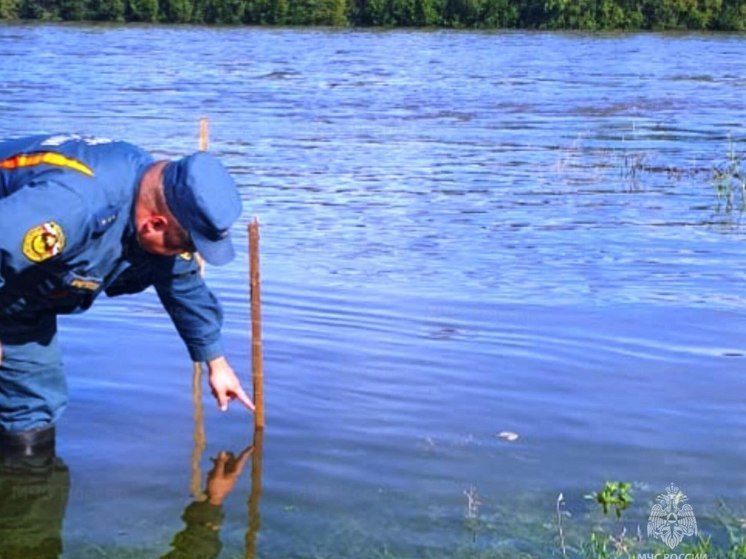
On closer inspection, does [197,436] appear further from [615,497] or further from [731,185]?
[731,185]

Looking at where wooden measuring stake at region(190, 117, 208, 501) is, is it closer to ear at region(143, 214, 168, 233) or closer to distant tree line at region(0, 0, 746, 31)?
ear at region(143, 214, 168, 233)

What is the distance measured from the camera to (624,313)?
10289 mm

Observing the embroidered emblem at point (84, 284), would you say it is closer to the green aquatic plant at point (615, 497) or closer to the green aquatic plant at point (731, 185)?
the green aquatic plant at point (615, 497)

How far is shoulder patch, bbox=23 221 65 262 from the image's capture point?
5125mm

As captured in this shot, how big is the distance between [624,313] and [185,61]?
32736 millimetres

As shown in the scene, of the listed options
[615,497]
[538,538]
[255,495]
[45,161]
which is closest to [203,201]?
[45,161]

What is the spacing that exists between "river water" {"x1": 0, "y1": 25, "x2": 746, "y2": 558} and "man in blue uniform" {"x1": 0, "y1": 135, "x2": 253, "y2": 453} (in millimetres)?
746

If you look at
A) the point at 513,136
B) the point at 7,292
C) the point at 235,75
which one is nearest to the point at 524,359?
the point at 7,292

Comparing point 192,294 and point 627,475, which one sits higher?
point 192,294

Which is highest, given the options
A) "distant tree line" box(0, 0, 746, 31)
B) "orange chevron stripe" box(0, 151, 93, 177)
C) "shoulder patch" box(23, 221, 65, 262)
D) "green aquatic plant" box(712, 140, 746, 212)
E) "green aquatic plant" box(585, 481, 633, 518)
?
"orange chevron stripe" box(0, 151, 93, 177)

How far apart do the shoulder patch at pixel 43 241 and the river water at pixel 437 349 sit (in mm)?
1353

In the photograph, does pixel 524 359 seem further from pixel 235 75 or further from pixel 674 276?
pixel 235 75

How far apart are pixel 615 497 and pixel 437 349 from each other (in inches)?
121

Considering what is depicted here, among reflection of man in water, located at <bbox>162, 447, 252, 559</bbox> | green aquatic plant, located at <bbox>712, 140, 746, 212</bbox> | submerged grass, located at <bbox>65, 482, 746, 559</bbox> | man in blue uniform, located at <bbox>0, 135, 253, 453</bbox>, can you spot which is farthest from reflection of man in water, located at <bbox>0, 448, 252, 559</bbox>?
green aquatic plant, located at <bbox>712, 140, 746, 212</bbox>
